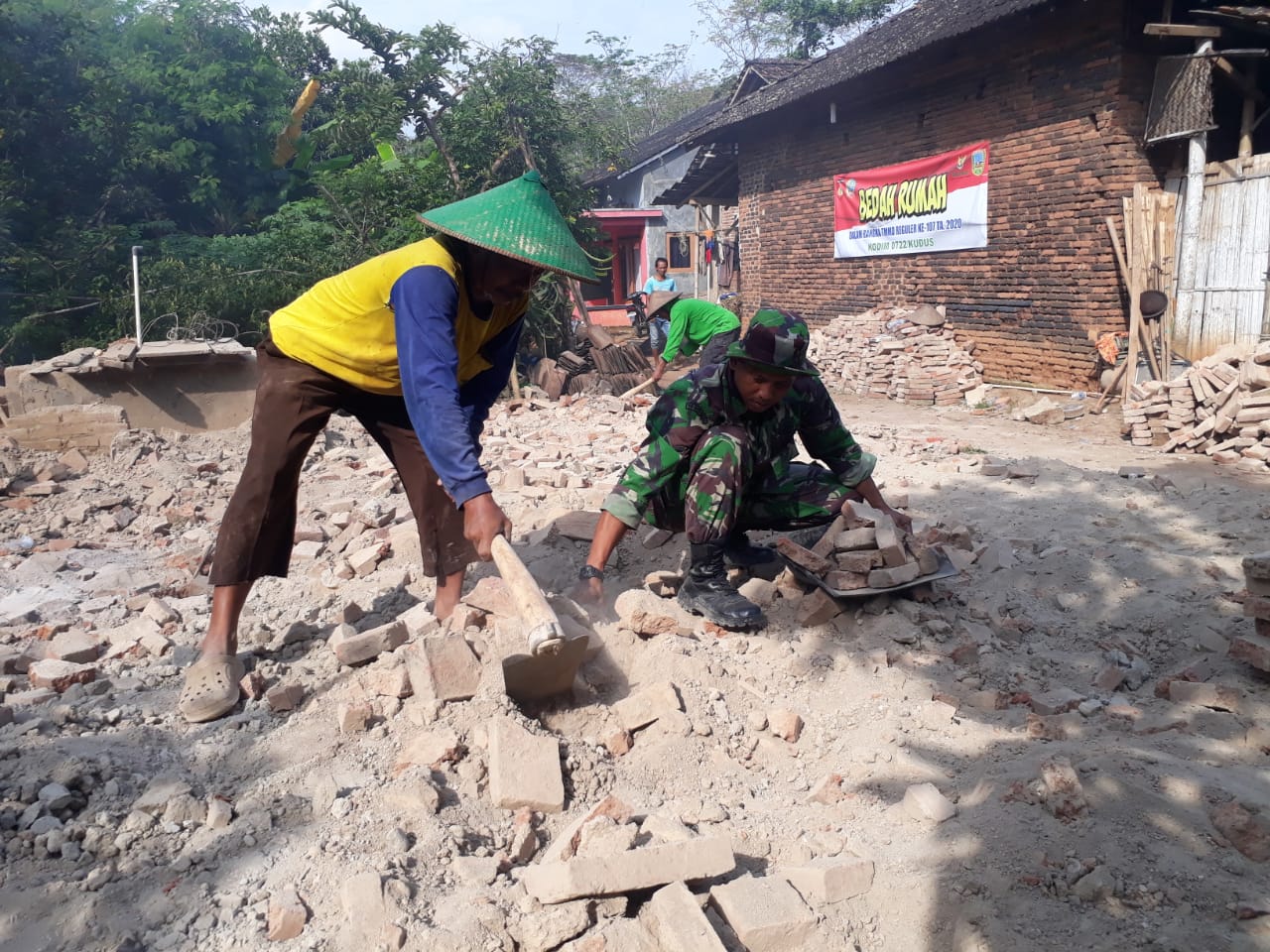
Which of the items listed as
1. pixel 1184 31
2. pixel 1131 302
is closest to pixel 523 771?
pixel 1131 302

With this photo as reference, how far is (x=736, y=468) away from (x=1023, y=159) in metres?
8.81

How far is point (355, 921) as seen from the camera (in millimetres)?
1938

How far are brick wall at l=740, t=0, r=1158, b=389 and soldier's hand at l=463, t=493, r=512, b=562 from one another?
9169mm

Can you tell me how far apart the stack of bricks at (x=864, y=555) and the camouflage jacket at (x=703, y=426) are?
0.32 m

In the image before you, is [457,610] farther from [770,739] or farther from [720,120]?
[720,120]

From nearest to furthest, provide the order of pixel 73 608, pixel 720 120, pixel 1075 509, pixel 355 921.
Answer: pixel 355 921
pixel 73 608
pixel 1075 509
pixel 720 120

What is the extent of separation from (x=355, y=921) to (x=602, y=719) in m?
1.06

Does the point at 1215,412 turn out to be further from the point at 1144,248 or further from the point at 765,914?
the point at 765,914

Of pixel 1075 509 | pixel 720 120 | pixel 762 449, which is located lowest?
pixel 1075 509

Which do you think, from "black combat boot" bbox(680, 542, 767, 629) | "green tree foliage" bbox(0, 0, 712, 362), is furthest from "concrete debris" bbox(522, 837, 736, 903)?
"green tree foliage" bbox(0, 0, 712, 362)

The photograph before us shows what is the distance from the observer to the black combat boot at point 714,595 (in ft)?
11.7

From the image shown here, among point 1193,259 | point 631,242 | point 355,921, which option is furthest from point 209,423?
point 631,242

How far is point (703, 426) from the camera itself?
3.82 meters

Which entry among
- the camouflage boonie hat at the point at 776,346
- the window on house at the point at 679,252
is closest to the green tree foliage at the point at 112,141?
the window on house at the point at 679,252
